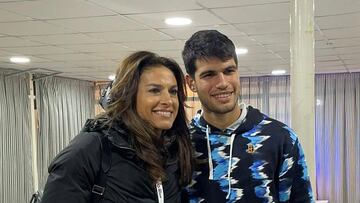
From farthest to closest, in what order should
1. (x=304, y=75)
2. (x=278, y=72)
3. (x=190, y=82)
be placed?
(x=278, y=72) < (x=304, y=75) < (x=190, y=82)

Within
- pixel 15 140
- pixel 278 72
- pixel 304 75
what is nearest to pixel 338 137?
pixel 278 72

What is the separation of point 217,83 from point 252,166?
0.32 m

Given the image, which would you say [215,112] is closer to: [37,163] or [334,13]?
[334,13]

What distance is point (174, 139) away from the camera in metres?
1.70

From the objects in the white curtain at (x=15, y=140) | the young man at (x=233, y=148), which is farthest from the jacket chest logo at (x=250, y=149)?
the white curtain at (x=15, y=140)

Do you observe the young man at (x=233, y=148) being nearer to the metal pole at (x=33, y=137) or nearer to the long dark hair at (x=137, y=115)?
the long dark hair at (x=137, y=115)

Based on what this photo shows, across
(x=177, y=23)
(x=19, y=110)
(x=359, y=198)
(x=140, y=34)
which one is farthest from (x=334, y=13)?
(x=359, y=198)

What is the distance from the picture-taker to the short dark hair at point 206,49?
5.30 feet

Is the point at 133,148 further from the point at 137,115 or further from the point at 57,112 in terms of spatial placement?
the point at 57,112

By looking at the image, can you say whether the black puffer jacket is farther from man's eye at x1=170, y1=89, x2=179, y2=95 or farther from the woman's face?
man's eye at x1=170, y1=89, x2=179, y2=95

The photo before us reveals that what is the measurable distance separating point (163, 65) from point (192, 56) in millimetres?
110

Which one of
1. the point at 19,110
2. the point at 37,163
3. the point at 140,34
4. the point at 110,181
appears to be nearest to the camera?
the point at 110,181

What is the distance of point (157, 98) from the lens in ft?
5.10

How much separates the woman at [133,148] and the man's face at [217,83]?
9 cm
